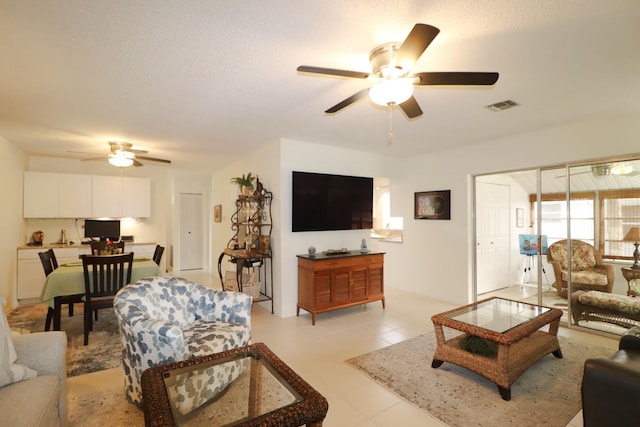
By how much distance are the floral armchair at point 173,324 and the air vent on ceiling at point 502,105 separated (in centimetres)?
306

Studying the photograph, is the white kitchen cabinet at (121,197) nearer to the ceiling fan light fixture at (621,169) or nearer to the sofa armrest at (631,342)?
the sofa armrest at (631,342)

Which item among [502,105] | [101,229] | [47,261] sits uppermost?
[502,105]

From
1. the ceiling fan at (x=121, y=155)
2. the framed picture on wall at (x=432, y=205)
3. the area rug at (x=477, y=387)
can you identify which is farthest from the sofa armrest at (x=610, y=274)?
the ceiling fan at (x=121, y=155)

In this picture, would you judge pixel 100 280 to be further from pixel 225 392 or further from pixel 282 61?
pixel 282 61

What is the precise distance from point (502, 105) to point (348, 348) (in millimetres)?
2956

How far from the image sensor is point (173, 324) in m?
2.14

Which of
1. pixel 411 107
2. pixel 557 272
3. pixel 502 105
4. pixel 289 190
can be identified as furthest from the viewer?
pixel 289 190

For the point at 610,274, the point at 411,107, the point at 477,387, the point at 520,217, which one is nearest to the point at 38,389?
the point at 411,107

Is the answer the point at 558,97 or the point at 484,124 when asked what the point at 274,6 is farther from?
the point at 484,124

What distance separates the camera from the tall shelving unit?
435 cm

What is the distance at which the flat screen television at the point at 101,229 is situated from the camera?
5686 millimetres

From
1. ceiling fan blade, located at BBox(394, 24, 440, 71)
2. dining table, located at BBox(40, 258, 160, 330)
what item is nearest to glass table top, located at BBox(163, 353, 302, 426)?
ceiling fan blade, located at BBox(394, 24, 440, 71)

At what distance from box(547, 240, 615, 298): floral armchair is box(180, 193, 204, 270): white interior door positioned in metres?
7.28

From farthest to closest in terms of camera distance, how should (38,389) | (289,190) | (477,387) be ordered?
(289,190)
(477,387)
(38,389)
